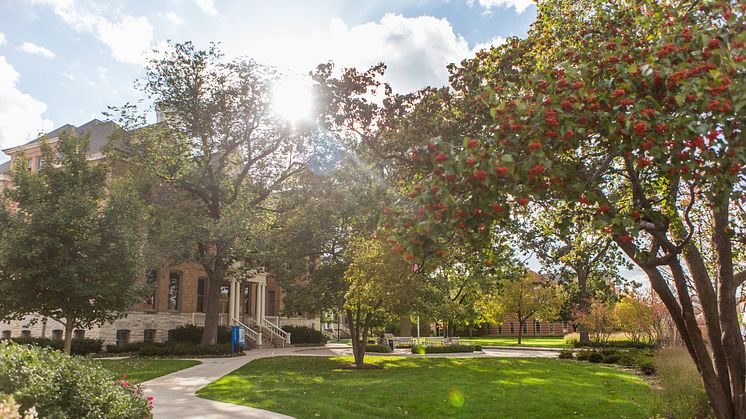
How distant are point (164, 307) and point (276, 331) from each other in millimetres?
8245

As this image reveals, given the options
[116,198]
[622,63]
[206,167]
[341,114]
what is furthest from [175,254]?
[622,63]

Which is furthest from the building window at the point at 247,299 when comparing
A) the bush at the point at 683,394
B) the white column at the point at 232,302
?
the bush at the point at 683,394

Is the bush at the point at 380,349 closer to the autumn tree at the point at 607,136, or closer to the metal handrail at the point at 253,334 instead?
the metal handrail at the point at 253,334

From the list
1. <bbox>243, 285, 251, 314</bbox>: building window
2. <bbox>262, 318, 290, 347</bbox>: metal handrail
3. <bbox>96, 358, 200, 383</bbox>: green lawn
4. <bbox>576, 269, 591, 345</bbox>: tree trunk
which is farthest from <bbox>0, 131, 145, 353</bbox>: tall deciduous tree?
<bbox>243, 285, 251, 314</bbox>: building window

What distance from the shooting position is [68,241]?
15.7 m

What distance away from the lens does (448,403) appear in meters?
11.8

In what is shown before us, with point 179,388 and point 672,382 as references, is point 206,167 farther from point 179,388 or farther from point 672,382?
point 672,382

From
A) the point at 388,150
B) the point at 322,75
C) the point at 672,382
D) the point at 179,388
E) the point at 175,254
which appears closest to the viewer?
the point at 388,150

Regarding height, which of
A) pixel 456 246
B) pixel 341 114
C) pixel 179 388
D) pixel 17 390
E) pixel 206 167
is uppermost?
pixel 206 167

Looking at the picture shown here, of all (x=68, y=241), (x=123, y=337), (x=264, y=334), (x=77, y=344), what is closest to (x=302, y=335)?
(x=264, y=334)

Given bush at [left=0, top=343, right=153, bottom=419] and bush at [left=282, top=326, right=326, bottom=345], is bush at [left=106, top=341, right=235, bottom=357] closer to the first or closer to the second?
bush at [left=282, top=326, right=326, bottom=345]

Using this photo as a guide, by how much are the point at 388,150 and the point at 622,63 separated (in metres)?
5.09

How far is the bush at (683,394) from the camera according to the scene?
33.1 feet

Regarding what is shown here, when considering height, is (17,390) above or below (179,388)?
above
